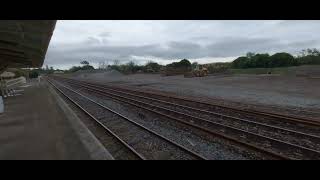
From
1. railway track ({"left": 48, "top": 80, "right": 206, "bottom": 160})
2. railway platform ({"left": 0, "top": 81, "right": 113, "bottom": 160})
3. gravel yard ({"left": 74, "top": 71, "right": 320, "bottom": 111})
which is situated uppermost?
railway platform ({"left": 0, "top": 81, "right": 113, "bottom": 160})

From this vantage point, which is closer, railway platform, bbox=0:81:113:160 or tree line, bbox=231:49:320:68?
railway platform, bbox=0:81:113:160

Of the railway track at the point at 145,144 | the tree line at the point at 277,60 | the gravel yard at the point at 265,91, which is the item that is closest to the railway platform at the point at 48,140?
the railway track at the point at 145,144

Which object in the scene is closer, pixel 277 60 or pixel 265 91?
pixel 265 91

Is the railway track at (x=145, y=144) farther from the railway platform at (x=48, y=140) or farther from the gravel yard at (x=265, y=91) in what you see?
the gravel yard at (x=265, y=91)

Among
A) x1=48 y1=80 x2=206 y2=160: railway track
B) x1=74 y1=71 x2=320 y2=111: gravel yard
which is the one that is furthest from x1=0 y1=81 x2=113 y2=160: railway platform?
x1=74 y1=71 x2=320 y2=111: gravel yard

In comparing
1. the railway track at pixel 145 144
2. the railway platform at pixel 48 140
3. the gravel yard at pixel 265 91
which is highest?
the railway platform at pixel 48 140

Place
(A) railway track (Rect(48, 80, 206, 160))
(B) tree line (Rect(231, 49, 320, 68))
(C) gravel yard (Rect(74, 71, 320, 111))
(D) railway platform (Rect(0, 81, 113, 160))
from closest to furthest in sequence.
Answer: (D) railway platform (Rect(0, 81, 113, 160)), (A) railway track (Rect(48, 80, 206, 160)), (C) gravel yard (Rect(74, 71, 320, 111)), (B) tree line (Rect(231, 49, 320, 68))

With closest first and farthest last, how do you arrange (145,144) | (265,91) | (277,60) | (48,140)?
1. (48,140)
2. (145,144)
3. (265,91)
4. (277,60)

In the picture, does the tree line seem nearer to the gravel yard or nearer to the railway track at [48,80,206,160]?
the gravel yard

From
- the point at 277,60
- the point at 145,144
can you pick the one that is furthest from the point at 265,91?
the point at 277,60

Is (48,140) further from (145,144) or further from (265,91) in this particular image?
(265,91)
